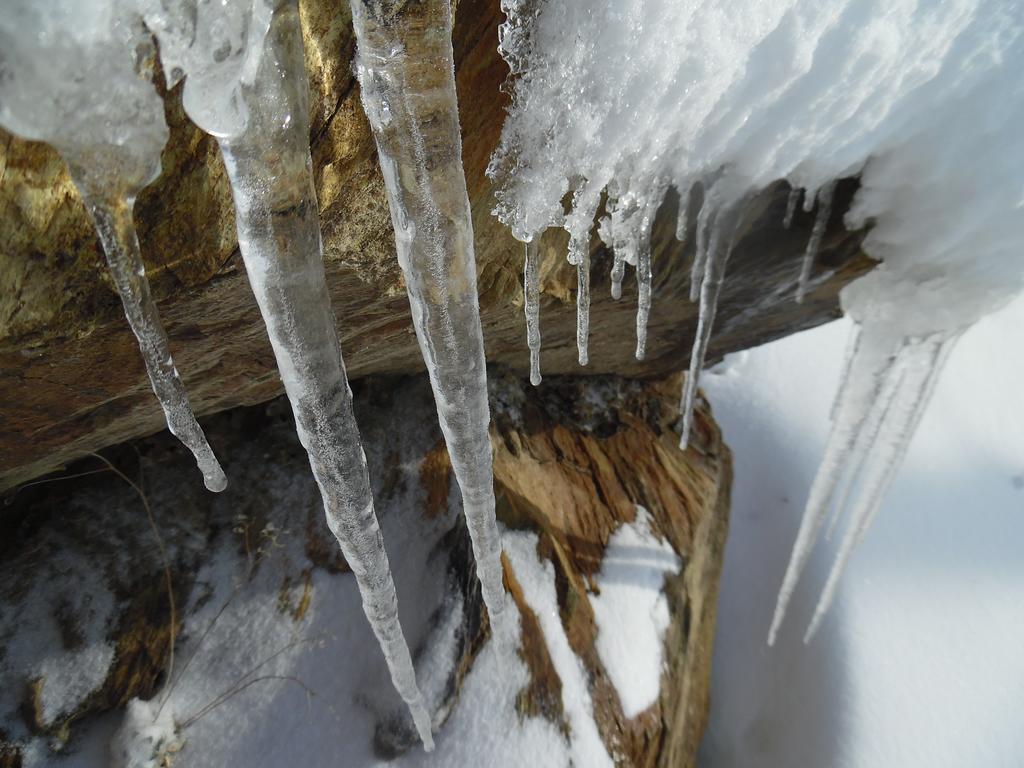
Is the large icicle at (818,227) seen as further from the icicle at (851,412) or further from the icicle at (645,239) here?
the icicle at (645,239)

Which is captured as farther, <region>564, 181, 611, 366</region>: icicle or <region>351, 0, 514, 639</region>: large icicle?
<region>564, 181, 611, 366</region>: icicle

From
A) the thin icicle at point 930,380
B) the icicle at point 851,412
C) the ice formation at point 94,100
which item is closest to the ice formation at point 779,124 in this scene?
the thin icicle at point 930,380

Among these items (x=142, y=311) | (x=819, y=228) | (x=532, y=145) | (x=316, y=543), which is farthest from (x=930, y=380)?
(x=142, y=311)

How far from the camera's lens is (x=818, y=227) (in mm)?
1417

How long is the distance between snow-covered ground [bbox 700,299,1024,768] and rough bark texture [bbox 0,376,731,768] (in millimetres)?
285

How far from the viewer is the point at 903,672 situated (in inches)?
84.8

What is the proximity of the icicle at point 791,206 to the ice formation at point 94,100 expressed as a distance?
1.18m

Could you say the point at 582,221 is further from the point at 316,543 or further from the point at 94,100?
the point at 316,543

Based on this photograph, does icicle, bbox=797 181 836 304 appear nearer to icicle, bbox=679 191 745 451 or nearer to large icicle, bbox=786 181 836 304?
large icicle, bbox=786 181 836 304

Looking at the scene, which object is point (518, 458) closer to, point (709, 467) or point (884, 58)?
point (709, 467)

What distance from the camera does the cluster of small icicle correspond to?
552 millimetres

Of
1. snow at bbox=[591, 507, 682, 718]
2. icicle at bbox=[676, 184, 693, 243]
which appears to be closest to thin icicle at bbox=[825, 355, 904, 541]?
snow at bbox=[591, 507, 682, 718]

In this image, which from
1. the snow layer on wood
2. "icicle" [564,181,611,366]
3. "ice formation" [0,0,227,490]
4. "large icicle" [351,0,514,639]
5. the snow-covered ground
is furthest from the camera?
the snow-covered ground

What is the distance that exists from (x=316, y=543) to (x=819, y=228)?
140cm
